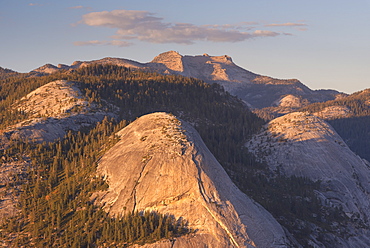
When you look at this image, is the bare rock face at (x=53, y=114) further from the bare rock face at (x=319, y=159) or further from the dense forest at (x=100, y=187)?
the bare rock face at (x=319, y=159)

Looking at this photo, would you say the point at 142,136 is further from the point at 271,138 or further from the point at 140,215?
the point at 271,138

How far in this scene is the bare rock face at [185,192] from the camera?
8981 centimetres

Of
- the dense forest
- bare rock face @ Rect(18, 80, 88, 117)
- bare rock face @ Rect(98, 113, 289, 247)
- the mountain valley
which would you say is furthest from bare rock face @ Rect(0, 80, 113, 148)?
bare rock face @ Rect(98, 113, 289, 247)

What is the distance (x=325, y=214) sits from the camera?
449 feet

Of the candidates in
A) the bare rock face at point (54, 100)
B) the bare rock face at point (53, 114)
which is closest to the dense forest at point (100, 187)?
the bare rock face at point (53, 114)

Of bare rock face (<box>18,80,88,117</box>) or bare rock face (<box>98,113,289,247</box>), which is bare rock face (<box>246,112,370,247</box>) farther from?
bare rock face (<box>18,80,88,117</box>)

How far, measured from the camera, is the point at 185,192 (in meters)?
95.0

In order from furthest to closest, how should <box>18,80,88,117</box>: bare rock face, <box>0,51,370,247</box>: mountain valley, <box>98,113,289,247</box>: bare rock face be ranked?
<box>18,80,88,117</box>: bare rock face
<box>0,51,370,247</box>: mountain valley
<box>98,113,289,247</box>: bare rock face

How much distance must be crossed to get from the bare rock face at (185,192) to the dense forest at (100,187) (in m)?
3.02

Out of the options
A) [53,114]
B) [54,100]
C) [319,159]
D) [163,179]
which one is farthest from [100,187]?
[319,159]

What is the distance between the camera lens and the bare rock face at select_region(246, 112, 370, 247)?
149 meters

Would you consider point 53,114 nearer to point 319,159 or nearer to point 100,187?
point 100,187

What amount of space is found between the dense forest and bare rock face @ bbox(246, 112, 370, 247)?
4.48 metres

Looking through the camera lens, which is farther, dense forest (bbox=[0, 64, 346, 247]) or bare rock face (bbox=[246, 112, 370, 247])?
bare rock face (bbox=[246, 112, 370, 247])
